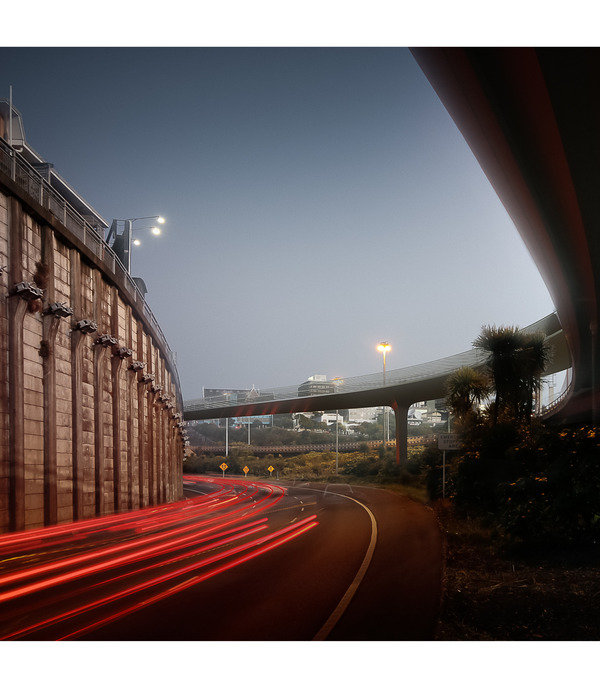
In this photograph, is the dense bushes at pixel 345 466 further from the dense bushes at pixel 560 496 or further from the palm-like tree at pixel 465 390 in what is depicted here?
the dense bushes at pixel 560 496

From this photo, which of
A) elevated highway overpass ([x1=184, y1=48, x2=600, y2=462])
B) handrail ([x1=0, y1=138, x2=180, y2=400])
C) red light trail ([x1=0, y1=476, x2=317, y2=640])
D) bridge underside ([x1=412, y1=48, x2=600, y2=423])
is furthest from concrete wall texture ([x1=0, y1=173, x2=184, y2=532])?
bridge underside ([x1=412, y1=48, x2=600, y2=423])

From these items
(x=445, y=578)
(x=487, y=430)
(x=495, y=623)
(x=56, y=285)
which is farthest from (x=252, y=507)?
(x=495, y=623)

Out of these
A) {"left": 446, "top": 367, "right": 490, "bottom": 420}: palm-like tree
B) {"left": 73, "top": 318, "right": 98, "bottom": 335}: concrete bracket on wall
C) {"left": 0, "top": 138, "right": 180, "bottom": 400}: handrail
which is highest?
{"left": 0, "top": 138, "right": 180, "bottom": 400}: handrail

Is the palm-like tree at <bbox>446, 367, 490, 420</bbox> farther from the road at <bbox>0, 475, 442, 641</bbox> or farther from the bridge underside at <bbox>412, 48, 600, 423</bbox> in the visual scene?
the bridge underside at <bbox>412, 48, 600, 423</bbox>

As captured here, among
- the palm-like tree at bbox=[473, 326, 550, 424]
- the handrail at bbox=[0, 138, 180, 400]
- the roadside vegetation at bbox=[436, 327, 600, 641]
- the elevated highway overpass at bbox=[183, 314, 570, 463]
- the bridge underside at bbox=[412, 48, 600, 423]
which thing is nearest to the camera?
the bridge underside at bbox=[412, 48, 600, 423]

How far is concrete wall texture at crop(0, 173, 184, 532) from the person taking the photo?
53.4 feet

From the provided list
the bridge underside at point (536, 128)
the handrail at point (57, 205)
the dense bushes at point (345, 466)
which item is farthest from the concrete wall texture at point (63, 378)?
the dense bushes at point (345, 466)

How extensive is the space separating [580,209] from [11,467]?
15790mm

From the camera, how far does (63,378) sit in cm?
2041

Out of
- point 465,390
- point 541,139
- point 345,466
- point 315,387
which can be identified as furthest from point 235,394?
point 345,466

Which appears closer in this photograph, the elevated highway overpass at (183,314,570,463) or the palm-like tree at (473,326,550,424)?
the elevated highway overpass at (183,314,570,463)

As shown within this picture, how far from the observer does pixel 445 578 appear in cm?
1141

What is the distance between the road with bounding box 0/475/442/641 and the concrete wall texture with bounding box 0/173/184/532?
61.2 inches

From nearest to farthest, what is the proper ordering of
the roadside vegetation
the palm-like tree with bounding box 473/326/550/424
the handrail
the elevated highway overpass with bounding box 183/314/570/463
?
the roadside vegetation, the handrail, the elevated highway overpass with bounding box 183/314/570/463, the palm-like tree with bounding box 473/326/550/424
